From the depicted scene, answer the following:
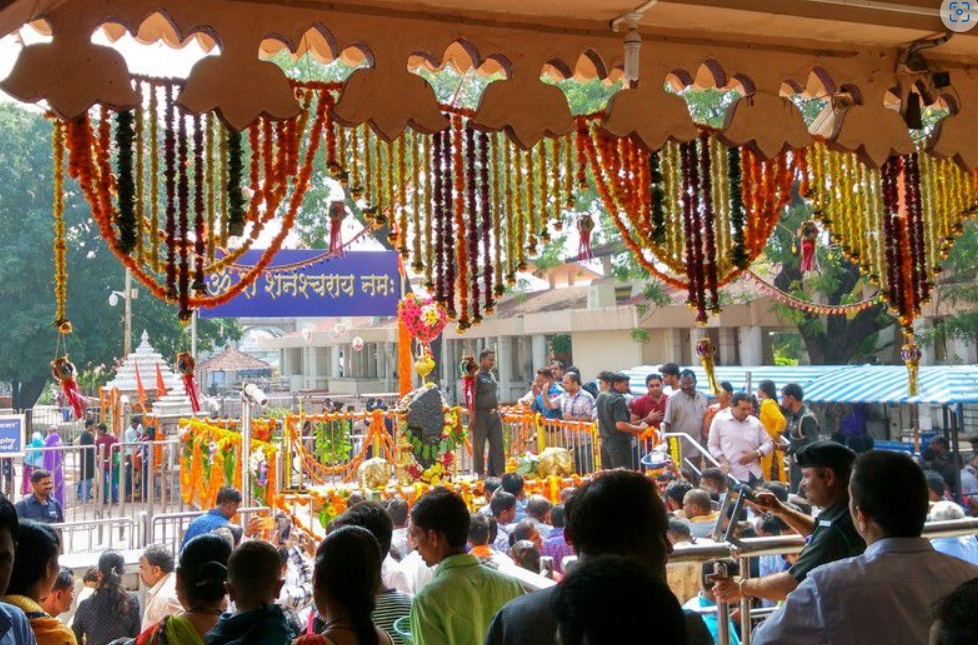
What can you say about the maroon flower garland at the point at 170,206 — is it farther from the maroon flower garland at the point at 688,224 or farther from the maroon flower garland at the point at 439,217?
the maroon flower garland at the point at 688,224

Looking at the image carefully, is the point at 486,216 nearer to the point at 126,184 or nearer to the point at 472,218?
the point at 472,218

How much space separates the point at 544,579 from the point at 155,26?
2.32 m

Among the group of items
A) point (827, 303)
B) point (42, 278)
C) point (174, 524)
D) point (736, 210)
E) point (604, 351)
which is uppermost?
point (42, 278)

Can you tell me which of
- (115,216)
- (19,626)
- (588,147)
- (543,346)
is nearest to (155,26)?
(115,216)

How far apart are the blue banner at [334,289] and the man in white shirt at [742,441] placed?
449 cm

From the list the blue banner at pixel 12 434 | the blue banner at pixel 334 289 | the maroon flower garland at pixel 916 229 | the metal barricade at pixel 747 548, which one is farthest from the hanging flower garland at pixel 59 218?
the blue banner at pixel 12 434

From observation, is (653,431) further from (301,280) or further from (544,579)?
(544,579)

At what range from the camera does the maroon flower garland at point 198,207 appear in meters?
3.46

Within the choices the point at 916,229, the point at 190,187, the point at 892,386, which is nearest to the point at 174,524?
the point at 190,187

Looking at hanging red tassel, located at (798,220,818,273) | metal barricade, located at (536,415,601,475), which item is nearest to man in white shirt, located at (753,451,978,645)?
hanging red tassel, located at (798,220,818,273)

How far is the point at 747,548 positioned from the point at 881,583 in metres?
0.84

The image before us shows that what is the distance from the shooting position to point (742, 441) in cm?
765

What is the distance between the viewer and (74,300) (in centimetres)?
2341

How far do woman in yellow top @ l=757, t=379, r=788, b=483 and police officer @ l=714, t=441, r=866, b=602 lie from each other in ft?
17.7
